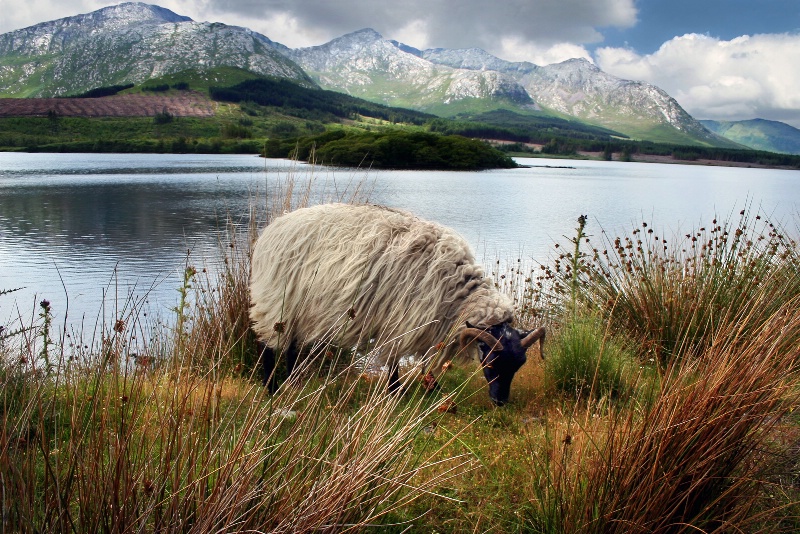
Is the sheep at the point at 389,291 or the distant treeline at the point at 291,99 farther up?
the distant treeline at the point at 291,99

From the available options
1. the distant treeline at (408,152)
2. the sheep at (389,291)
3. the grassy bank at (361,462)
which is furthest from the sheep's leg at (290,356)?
the distant treeline at (408,152)

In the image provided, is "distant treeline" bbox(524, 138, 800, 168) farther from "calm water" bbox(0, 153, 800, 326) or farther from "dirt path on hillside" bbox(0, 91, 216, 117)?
"dirt path on hillside" bbox(0, 91, 216, 117)

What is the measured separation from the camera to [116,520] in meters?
1.83

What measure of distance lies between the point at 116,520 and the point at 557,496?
174 cm

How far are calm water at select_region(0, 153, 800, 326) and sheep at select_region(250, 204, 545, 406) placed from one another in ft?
3.68

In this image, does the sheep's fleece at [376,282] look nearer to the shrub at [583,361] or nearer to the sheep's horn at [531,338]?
the sheep's horn at [531,338]

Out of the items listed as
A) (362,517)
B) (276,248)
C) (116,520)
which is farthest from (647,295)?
(116,520)

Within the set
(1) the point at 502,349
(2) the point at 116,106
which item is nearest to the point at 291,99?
(2) the point at 116,106

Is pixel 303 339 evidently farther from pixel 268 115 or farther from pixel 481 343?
pixel 268 115

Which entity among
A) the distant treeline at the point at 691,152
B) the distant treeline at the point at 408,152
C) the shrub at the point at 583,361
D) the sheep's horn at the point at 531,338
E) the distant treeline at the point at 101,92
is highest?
the distant treeline at the point at 101,92

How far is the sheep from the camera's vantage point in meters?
4.24

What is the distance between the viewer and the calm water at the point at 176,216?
919cm

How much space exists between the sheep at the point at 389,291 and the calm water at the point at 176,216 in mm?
1122

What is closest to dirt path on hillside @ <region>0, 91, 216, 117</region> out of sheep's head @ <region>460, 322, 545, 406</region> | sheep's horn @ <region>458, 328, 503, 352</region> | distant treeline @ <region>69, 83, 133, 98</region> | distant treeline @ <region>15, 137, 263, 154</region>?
distant treeline @ <region>69, 83, 133, 98</region>
